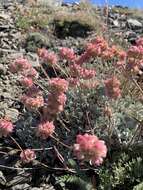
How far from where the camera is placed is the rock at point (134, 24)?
10627mm

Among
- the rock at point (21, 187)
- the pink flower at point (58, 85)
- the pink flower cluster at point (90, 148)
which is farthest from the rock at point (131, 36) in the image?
the pink flower cluster at point (90, 148)

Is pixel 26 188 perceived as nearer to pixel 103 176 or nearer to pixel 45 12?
pixel 103 176

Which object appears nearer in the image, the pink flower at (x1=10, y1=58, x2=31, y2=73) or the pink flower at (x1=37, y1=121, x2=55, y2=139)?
the pink flower at (x1=37, y1=121, x2=55, y2=139)

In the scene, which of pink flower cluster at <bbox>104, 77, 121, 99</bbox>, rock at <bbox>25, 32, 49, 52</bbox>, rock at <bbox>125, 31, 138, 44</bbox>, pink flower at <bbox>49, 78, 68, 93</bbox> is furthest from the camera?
rock at <bbox>125, 31, 138, 44</bbox>

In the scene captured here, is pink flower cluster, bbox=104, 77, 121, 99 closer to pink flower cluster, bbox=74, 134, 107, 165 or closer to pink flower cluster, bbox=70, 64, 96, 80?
pink flower cluster, bbox=70, 64, 96, 80

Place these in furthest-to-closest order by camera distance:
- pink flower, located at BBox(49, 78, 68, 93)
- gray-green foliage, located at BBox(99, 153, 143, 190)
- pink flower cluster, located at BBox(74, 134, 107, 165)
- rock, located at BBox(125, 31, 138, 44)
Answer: rock, located at BBox(125, 31, 138, 44), gray-green foliage, located at BBox(99, 153, 143, 190), pink flower, located at BBox(49, 78, 68, 93), pink flower cluster, located at BBox(74, 134, 107, 165)

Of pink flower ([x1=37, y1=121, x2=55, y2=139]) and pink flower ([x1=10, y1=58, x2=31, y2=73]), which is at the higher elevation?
pink flower ([x1=10, y1=58, x2=31, y2=73])

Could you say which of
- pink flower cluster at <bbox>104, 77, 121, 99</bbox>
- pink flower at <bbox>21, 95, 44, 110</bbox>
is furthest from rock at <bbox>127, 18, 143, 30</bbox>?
pink flower at <bbox>21, 95, 44, 110</bbox>

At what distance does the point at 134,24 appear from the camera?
1083cm

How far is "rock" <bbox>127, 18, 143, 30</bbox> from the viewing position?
10.6 metres

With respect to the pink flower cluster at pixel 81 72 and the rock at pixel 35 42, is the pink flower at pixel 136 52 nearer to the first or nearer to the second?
the pink flower cluster at pixel 81 72

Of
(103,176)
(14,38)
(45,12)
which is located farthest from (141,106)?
(45,12)

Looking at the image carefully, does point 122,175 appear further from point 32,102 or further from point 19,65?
point 19,65

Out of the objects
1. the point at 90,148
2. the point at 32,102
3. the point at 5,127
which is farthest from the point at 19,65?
the point at 90,148
